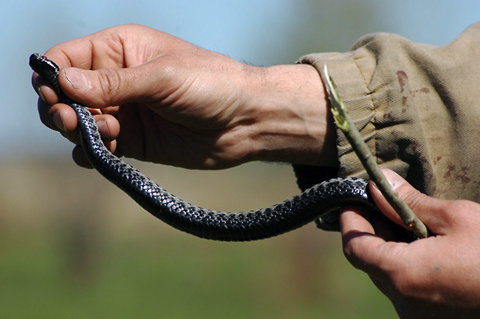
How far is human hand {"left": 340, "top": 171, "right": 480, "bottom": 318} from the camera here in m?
3.51

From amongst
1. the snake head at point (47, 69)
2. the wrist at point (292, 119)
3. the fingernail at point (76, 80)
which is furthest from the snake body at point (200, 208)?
the wrist at point (292, 119)

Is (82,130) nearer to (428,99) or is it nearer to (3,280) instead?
(428,99)

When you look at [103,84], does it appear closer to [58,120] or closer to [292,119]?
[58,120]

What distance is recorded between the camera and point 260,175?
35.9 metres

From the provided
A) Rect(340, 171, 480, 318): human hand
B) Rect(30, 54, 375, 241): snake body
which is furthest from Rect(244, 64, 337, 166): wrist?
Rect(340, 171, 480, 318): human hand

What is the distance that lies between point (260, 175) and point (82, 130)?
31325mm

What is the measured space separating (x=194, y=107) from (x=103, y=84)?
560 millimetres

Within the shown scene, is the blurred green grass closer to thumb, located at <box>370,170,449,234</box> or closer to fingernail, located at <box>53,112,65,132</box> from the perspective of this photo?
fingernail, located at <box>53,112,65,132</box>

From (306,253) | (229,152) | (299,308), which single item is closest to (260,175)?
(306,253)

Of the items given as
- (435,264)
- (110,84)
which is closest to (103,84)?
(110,84)

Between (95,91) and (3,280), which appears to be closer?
(95,91)

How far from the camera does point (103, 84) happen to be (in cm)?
440

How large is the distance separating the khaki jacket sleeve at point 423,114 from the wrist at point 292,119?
225 millimetres

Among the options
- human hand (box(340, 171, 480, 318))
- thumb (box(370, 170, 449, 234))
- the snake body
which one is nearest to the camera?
human hand (box(340, 171, 480, 318))
